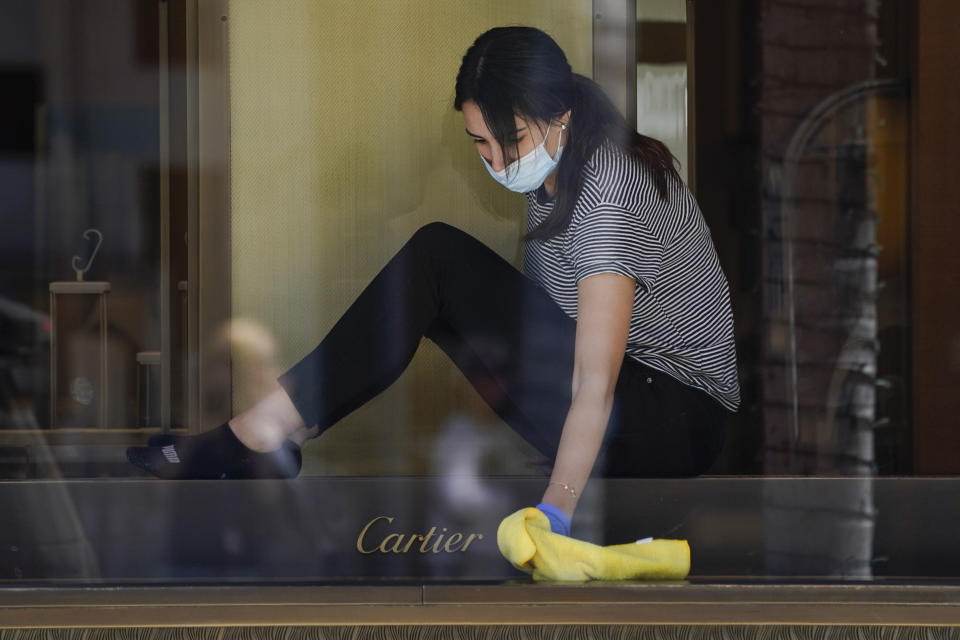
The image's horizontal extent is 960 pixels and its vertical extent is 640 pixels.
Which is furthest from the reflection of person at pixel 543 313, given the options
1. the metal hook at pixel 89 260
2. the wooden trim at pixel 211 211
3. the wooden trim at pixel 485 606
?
the metal hook at pixel 89 260

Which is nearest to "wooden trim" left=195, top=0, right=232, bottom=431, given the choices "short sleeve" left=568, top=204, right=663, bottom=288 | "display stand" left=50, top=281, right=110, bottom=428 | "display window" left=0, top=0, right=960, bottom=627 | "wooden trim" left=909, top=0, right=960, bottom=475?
"display window" left=0, top=0, right=960, bottom=627

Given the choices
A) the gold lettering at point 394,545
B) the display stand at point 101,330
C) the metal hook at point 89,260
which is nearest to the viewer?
the gold lettering at point 394,545

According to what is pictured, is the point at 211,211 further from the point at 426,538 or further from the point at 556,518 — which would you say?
the point at 556,518

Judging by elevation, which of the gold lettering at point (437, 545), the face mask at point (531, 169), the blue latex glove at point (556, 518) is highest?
the face mask at point (531, 169)

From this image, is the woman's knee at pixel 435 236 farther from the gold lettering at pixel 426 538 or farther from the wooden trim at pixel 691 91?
the wooden trim at pixel 691 91

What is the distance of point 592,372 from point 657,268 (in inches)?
7.0

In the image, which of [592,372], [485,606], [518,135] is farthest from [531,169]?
[485,606]

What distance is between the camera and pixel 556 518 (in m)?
0.98

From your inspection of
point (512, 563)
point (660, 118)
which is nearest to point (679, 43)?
point (660, 118)

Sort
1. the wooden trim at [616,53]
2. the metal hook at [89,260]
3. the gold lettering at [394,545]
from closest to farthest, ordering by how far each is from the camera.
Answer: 1. the gold lettering at [394,545]
2. the wooden trim at [616,53]
3. the metal hook at [89,260]

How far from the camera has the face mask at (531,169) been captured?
3.82ft

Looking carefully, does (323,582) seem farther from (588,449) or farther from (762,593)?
(762,593)

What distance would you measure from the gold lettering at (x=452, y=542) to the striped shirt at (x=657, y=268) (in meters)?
0.29

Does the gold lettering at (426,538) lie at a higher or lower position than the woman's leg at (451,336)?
lower
